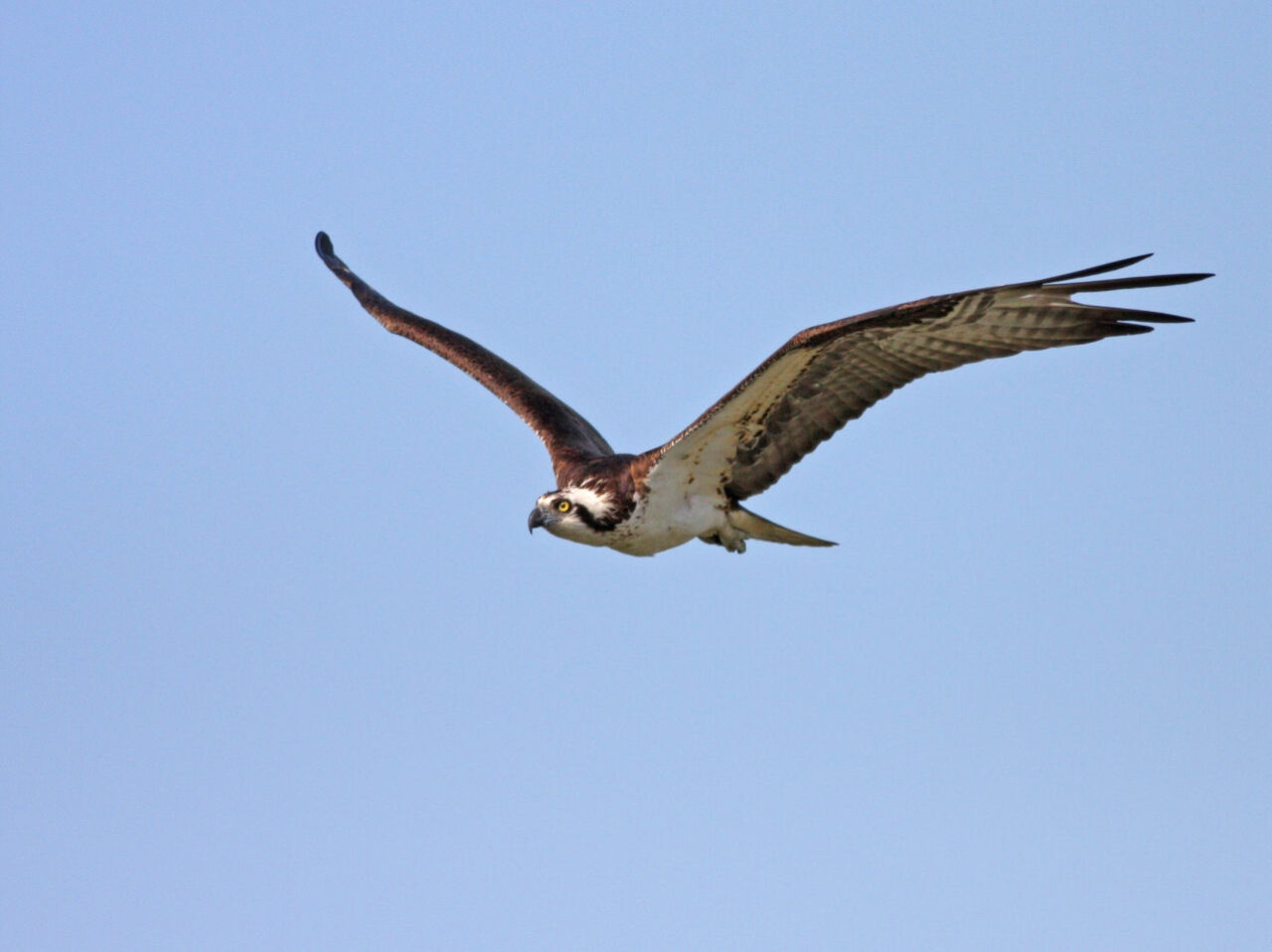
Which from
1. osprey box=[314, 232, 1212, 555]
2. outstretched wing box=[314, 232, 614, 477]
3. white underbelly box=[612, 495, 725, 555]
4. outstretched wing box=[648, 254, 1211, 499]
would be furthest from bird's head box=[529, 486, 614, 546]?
outstretched wing box=[314, 232, 614, 477]

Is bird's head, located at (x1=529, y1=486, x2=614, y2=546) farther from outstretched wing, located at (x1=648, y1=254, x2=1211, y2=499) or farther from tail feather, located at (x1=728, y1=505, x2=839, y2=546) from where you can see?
tail feather, located at (x1=728, y1=505, x2=839, y2=546)

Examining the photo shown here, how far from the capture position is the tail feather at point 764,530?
13094 millimetres

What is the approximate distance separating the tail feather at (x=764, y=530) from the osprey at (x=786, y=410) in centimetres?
1

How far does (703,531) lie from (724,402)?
151cm

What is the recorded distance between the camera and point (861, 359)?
1180cm

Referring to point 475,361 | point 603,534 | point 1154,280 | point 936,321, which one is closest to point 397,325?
point 475,361

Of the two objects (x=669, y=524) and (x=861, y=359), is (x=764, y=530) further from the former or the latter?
(x=861, y=359)

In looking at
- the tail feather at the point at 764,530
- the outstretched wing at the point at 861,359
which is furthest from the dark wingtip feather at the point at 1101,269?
the tail feather at the point at 764,530

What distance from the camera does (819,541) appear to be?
1325 cm

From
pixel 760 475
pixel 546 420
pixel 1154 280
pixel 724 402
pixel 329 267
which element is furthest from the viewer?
pixel 329 267

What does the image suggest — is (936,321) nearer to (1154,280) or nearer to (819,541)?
(1154,280)

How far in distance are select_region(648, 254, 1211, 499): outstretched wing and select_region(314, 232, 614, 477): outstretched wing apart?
1.57 m

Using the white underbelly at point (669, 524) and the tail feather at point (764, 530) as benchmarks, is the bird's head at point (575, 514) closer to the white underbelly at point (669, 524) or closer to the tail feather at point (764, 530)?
the white underbelly at point (669, 524)

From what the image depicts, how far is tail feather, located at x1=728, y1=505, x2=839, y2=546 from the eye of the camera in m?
13.1
